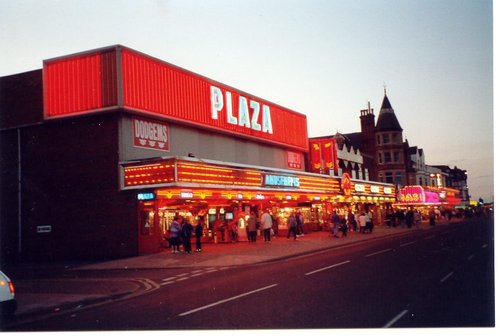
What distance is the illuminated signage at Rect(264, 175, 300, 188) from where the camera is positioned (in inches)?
1278

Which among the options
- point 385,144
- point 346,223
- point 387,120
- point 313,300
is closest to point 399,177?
point 385,144

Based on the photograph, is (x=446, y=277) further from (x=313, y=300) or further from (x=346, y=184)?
(x=346, y=184)

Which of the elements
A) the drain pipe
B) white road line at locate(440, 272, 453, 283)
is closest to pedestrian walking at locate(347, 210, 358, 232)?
the drain pipe

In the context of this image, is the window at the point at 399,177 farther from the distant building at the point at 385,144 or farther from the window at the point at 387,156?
the window at the point at 387,156

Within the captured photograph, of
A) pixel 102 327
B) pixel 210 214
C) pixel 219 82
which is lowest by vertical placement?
pixel 102 327

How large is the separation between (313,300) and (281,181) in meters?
23.2

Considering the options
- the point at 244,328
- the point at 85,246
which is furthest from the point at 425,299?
the point at 85,246

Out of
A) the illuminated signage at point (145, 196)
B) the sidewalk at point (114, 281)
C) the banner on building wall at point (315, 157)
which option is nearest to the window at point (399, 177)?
the banner on building wall at point (315, 157)

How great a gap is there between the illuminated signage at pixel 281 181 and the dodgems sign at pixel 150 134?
758 centimetres

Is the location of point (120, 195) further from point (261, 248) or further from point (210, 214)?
point (210, 214)

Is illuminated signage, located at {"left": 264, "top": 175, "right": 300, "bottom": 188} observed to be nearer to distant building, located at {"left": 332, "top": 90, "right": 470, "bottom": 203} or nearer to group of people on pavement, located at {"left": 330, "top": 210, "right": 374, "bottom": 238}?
group of people on pavement, located at {"left": 330, "top": 210, "right": 374, "bottom": 238}

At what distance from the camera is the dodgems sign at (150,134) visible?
25781mm

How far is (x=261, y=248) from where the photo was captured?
25.8 m

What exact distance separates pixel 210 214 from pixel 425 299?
77.7 feet
